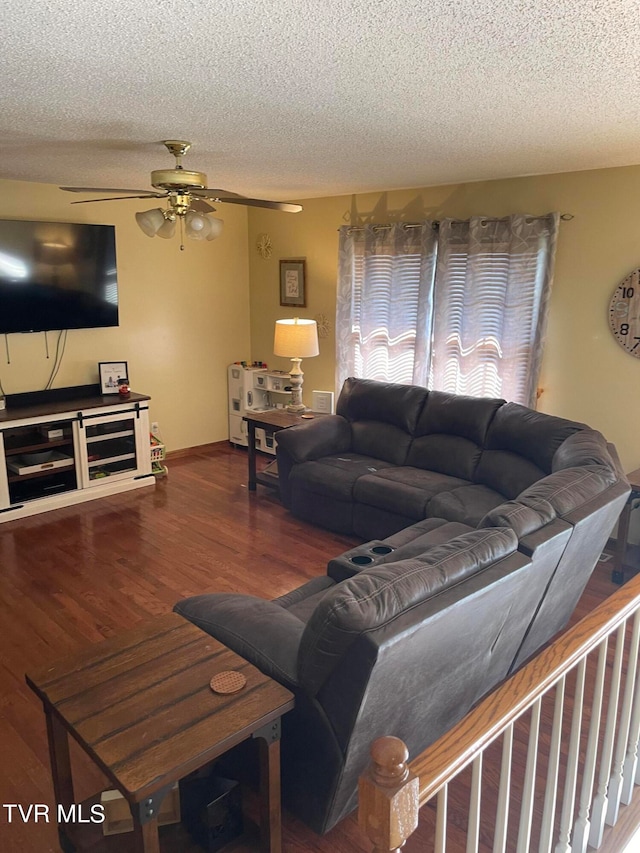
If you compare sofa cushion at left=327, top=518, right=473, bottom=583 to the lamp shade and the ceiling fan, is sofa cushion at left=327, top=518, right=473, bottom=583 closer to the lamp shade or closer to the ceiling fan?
the ceiling fan

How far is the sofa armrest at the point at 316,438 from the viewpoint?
4.79 metres

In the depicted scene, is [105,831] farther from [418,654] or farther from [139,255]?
[139,255]

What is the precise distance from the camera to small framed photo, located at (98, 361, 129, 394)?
18.2ft

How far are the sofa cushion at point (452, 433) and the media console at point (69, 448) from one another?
2.40 m

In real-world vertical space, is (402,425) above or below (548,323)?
below

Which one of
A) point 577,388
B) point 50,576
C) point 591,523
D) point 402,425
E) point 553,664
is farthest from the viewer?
point 402,425

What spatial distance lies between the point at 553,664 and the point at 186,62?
1.99 m

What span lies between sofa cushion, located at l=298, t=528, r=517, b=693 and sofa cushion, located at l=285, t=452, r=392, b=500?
7.65 ft

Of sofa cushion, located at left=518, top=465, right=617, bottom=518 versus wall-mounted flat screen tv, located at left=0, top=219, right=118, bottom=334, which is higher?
wall-mounted flat screen tv, located at left=0, top=219, right=118, bottom=334

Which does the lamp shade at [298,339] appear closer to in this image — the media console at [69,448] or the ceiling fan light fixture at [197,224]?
the media console at [69,448]

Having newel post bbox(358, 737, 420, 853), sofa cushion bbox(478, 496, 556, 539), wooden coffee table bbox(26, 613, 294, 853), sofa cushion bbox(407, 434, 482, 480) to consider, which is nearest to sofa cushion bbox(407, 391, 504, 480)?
sofa cushion bbox(407, 434, 482, 480)

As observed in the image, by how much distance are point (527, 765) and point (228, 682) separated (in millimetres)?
853

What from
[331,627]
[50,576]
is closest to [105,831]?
[331,627]

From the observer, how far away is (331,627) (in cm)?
179
